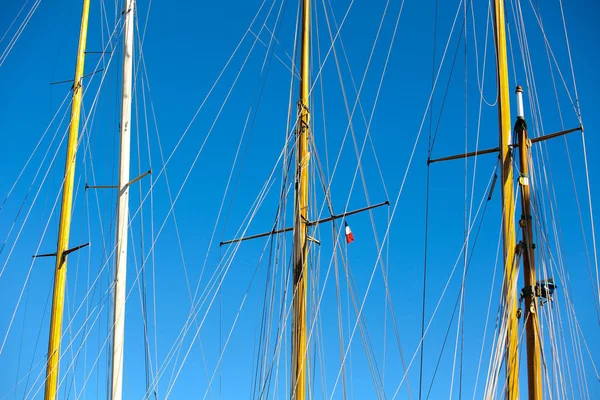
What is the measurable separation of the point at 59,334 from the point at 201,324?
15.7ft

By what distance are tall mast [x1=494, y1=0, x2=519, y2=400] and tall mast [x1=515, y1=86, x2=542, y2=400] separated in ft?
0.80

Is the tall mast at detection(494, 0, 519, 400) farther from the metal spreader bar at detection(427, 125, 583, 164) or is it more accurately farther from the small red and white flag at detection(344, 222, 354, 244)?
the small red and white flag at detection(344, 222, 354, 244)

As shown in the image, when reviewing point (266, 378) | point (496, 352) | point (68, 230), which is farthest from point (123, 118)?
point (496, 352)

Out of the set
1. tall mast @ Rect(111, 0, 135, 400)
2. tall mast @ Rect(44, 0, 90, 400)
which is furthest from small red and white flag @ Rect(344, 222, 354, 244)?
tall mast @ Rect(44, 0, 90, 400)

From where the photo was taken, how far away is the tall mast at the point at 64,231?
24844mm

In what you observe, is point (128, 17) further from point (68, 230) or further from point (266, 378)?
point (266, 378)

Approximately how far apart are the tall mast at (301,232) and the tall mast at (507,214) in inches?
209

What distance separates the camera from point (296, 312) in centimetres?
2277

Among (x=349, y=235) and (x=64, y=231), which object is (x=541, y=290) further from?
(x=64, y=231)

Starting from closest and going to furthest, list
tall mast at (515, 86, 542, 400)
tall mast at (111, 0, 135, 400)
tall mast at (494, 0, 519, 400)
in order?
1. tall mast at (515, 86, 542, 400)
2. tall mast at (494, 0, 519, 400)
3. tall mast at (111, 0, 135, 400)

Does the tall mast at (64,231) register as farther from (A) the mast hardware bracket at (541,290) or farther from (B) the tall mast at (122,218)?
(A) the mast hardware bracket at (541,290)

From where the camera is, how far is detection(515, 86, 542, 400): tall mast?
1770cm

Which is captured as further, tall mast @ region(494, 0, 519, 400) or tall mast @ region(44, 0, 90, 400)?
tall mast @ region(44, 0, 90, 400)

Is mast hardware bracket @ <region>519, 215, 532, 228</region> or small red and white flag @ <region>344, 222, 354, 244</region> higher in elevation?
small red and white flag @ <region>344, 222, 354, 244</region>
